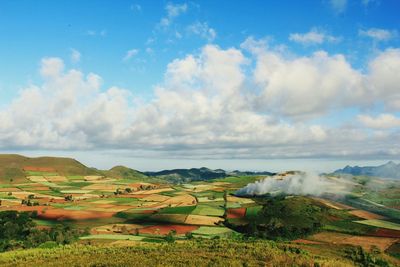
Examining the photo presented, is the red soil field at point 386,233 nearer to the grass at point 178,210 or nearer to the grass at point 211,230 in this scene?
the grass at point 211,230

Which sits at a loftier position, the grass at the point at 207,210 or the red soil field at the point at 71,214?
the grass at the point at 207,210

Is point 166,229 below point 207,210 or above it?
below

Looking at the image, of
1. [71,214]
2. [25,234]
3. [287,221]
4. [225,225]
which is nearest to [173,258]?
[287,221]

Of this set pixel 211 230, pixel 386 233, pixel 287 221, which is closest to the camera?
pixel 386 233

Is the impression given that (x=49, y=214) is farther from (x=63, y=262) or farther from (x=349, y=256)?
(x=349, y=256)

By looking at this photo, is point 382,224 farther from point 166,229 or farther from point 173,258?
point 173,258

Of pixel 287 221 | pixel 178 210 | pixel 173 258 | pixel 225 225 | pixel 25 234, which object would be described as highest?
pixel 173 258

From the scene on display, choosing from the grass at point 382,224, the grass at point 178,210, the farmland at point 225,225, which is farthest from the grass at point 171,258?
the grass at point 178,210
